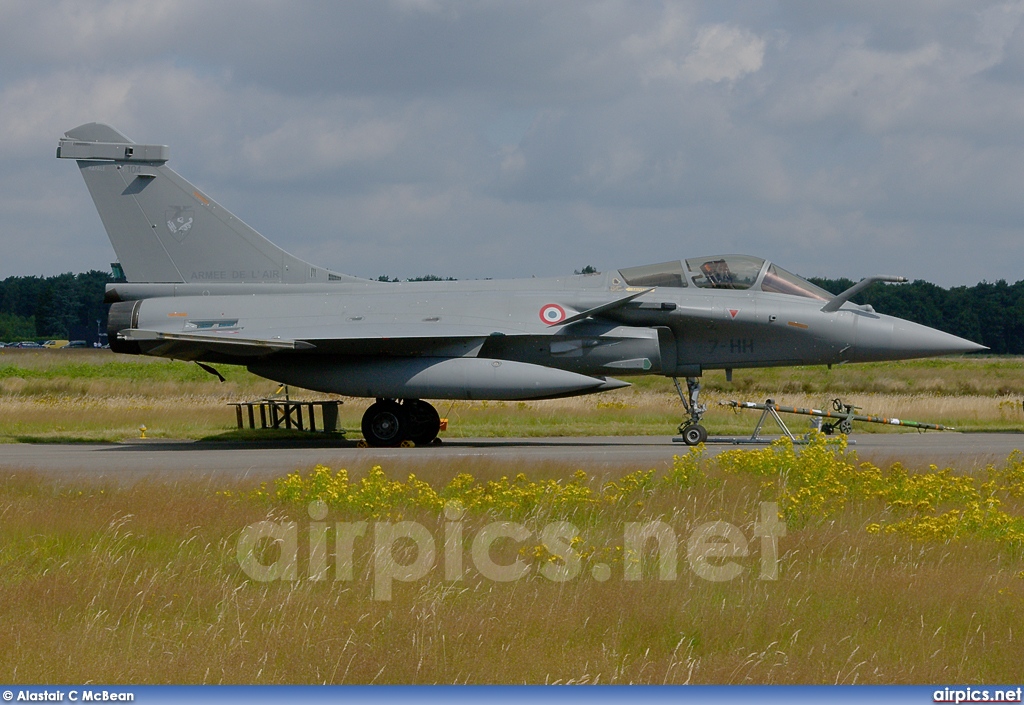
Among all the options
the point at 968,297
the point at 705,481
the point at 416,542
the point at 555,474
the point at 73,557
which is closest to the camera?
the point at 73,557

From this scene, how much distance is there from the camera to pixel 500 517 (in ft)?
30.7

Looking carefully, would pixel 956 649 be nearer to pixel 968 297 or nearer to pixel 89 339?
pixel 968 297

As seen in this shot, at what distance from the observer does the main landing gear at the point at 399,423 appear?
18500mm

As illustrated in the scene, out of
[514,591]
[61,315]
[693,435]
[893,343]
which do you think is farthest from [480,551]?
[61,315]

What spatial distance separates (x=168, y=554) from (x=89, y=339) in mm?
141262

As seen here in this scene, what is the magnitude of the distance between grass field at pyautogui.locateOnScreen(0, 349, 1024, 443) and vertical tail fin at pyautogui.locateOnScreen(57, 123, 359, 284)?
3274 mm

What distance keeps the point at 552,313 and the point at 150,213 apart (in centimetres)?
734

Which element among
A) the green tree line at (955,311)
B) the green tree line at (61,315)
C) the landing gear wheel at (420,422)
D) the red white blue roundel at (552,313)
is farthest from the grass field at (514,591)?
the green tree line at (61,315)

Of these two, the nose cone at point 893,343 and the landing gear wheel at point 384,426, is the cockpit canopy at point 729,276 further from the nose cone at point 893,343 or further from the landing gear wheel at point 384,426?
the landing gear wheel at point 384,426

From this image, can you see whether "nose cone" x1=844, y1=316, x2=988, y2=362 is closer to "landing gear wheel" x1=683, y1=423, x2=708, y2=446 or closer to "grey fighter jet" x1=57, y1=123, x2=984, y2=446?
"grey fighter jet" x1=57, y1=123, x2=984, y2=446

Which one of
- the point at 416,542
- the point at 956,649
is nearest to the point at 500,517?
the point at 416,542

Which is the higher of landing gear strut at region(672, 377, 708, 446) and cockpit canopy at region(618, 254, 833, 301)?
cockpit canopy at region(618, 254, 833, 301)

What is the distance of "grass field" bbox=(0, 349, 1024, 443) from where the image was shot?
2173 centimetres

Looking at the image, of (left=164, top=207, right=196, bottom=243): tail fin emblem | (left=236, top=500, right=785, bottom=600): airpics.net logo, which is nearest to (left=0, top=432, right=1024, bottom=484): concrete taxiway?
(left=164, top=207, right=196, bottom=243): tail fin emblem
